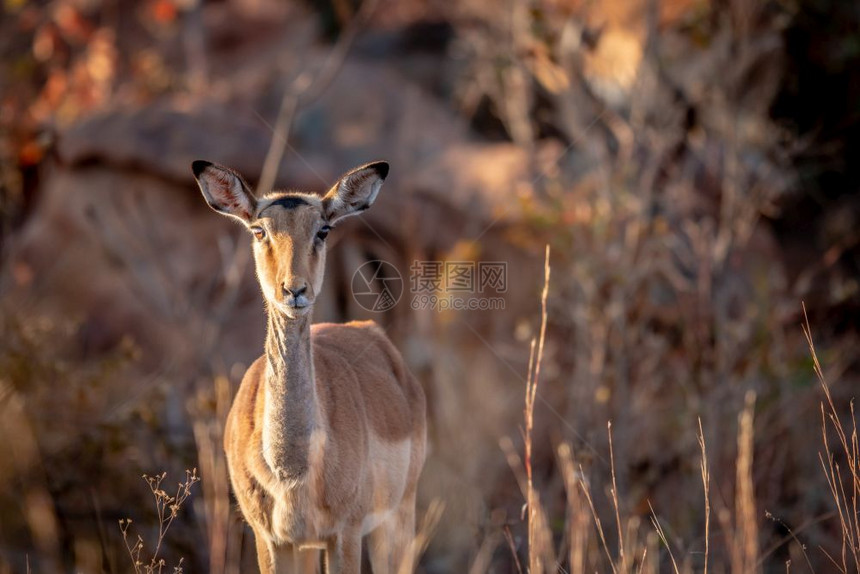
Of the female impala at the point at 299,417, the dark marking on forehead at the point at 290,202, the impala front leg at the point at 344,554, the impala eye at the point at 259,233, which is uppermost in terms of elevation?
the dark marking on forehead at the point at 290,202

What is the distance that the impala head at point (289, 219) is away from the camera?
515 cm

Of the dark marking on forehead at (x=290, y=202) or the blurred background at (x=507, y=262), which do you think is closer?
the dark marking on forehead at (x=290, y=202)

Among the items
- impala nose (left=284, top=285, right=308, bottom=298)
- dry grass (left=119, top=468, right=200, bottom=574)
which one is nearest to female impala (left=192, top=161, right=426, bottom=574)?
impala nose (left=284, top=285, right=308, bottom=298)

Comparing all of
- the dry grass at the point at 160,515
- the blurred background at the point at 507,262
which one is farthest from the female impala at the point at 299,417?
the blurred background at the point at 507,262

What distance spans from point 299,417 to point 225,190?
4.13ft

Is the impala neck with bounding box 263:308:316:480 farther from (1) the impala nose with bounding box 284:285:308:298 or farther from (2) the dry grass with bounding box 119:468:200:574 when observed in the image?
(2) the dry grass with bounding box 119:468:200:574

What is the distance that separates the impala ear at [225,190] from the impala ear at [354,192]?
1.35 feet

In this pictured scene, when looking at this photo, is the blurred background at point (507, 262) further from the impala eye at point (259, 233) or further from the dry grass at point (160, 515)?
the impala eye at point (259, 233)

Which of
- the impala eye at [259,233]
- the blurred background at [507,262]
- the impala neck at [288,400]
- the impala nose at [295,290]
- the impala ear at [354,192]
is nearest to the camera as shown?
the impala nose at [295,290]

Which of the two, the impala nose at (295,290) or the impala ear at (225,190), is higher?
the impala ear at (225,190)

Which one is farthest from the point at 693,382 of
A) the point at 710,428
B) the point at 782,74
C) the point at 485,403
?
the point at 782,74

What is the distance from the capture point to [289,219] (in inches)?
211

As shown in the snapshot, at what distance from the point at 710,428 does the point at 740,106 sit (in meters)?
4.00

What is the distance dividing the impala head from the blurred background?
3126 millimetres
